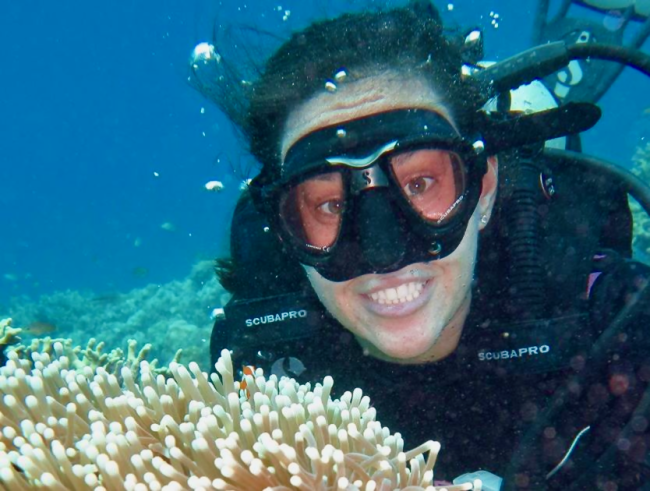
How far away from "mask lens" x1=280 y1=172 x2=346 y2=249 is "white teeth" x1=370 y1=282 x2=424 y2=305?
405 millimetres

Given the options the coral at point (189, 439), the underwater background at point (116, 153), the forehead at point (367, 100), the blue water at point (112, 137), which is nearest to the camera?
the coral at point (189, 439)

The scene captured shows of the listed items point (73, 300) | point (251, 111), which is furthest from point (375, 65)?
point (73, 300)

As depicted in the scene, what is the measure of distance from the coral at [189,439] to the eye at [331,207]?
1189 mm

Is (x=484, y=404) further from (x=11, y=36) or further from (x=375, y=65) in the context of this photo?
(x=11, y=36)

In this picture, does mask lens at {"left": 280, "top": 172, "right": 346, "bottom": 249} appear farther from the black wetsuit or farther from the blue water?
the blue water

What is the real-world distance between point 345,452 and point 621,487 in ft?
4.77

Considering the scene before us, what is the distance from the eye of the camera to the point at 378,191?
2.76 meters

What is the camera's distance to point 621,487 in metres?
2.39

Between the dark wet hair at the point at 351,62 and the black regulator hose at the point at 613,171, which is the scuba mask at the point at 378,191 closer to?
the dark wet hair at the point at 351,62

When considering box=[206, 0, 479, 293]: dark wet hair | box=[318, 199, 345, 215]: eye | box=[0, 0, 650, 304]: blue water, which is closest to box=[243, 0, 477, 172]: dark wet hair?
box=[206, 0, 479, 293]: dark wet hair

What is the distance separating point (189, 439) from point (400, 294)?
54.6 inches

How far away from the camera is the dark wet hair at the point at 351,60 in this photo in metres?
3.01

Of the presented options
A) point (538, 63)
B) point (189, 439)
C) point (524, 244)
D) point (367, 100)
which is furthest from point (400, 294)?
point (538, 63)

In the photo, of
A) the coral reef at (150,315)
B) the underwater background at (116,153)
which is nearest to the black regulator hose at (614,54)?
the coral reef at (150,315)
